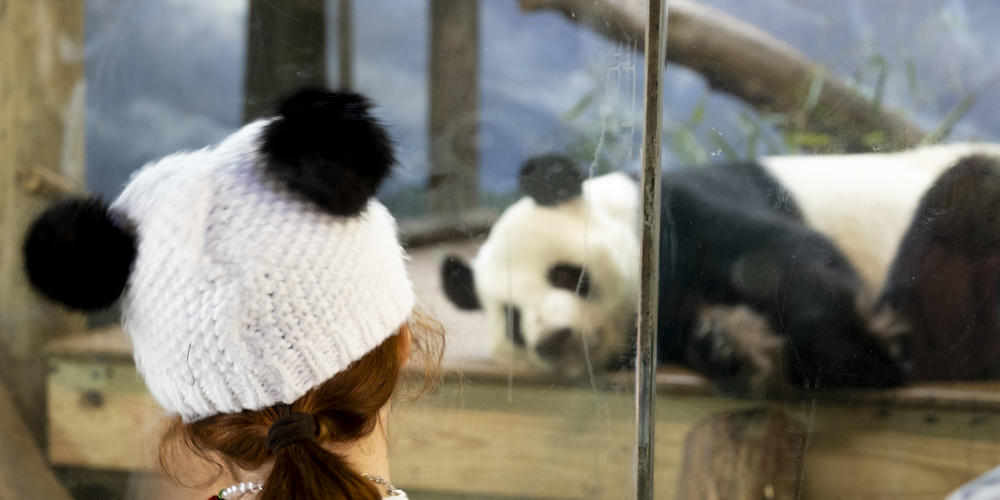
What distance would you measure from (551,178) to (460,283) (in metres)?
0.17

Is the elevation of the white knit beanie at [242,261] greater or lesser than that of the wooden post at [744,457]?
greater

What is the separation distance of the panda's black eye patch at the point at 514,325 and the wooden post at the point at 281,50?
0.36 metres

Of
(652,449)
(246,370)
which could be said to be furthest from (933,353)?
(246,370)

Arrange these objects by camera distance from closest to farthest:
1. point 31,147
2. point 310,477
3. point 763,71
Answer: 1. point 310,477
2. point 763,71
3. point 31,147

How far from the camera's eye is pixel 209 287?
664mm

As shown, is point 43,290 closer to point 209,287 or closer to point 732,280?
point 209,287

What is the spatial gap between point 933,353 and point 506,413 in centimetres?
51

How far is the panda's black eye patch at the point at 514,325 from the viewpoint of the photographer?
39.9 inches

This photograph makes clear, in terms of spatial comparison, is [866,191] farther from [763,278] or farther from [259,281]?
[259,281]

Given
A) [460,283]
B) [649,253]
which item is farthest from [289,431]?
[649,253]

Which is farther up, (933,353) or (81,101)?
(81,101)

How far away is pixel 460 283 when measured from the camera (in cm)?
101

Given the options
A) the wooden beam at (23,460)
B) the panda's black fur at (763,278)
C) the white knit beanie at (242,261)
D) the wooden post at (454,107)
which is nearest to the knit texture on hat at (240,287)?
the white knit beanie at (242,261)

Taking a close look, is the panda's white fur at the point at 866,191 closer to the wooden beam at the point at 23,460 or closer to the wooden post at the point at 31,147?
the wooden post at the point at 31,147
